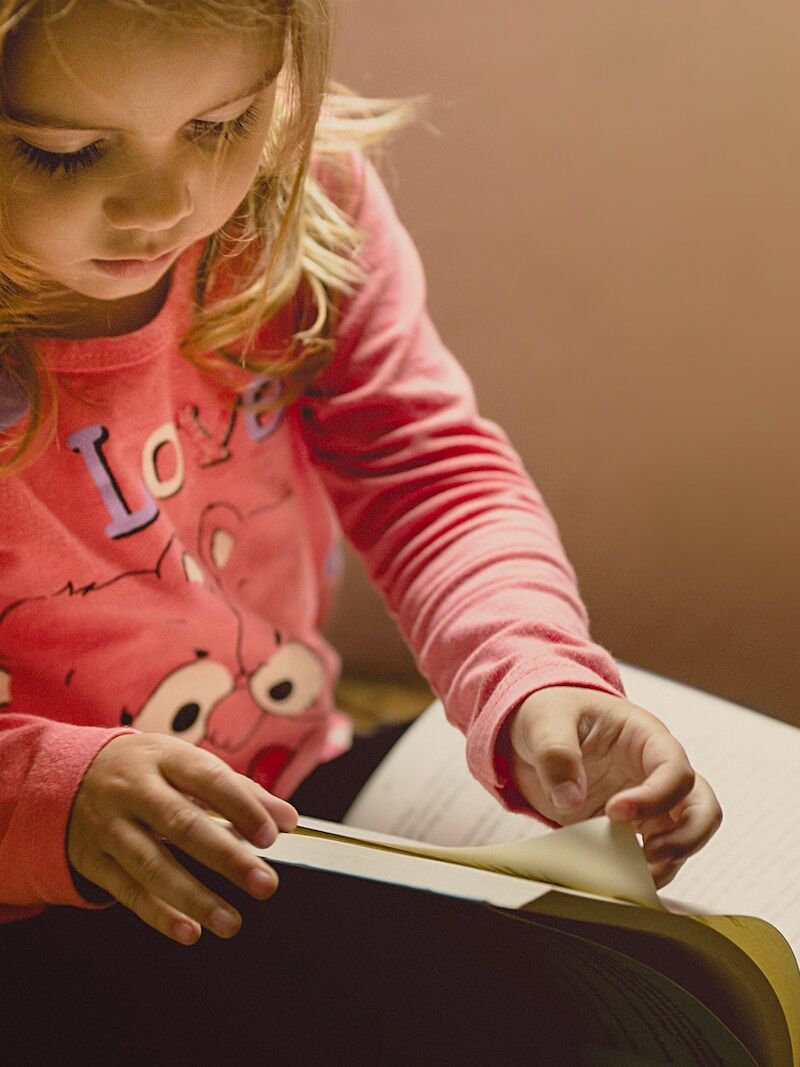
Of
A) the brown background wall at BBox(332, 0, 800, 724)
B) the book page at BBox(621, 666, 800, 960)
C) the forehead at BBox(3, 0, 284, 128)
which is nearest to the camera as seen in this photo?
the forehead at BBox(3, 0, 284, 128)

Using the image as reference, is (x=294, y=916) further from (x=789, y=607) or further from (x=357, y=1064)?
(x=789, y=607)

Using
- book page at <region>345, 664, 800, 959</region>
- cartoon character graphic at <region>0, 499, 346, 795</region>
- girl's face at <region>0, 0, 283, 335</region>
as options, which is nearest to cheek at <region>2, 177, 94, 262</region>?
girl's face at <region>0, 0, 283, 335</region>

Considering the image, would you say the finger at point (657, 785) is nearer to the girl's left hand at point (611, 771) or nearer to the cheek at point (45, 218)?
the girl's left hand at point (611, 771)

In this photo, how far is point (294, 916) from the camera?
434 mm

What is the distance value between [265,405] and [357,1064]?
0.93 ft

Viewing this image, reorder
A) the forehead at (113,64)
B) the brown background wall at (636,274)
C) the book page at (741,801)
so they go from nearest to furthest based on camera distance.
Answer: the forehead at (113,64), the book page at (741,801), the brown background wall at (636,274)

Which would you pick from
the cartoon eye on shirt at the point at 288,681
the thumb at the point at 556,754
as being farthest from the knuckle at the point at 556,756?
the cartoon eye on shirt at the point at 288,681

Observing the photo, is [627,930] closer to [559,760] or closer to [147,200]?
[559,760]

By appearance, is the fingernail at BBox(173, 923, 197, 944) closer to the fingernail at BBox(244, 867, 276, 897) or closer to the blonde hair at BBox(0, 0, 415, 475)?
the fingernail at BBox(244, 867, 276, 897)

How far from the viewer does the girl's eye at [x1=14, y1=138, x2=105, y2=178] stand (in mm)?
380

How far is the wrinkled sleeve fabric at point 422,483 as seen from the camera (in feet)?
1.69

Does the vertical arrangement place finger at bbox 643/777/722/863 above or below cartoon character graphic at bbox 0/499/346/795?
above

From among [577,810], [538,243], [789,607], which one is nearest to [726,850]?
[577,810]

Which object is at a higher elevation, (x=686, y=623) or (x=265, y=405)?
(x=265, y=405)
